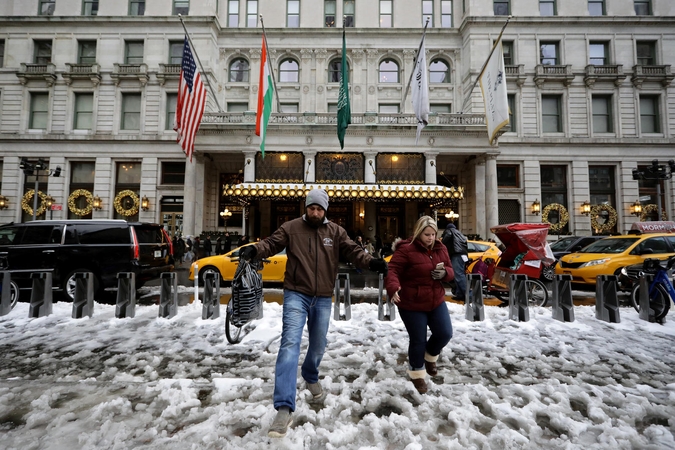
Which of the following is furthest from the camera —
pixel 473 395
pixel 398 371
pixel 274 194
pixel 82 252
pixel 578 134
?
pixel 578 134

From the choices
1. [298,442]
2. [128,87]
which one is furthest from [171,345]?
[128,87]

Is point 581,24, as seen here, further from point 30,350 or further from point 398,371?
point 30,350

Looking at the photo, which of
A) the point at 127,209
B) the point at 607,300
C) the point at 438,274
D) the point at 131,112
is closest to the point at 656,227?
the point at 607,300

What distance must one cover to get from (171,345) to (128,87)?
26647 mm

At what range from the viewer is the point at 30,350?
5008 mm

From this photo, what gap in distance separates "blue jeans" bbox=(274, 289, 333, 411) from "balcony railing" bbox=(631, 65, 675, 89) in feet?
107

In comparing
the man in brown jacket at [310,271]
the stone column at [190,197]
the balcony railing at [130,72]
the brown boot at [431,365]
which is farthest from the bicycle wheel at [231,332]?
the balcony railing at [130,72]

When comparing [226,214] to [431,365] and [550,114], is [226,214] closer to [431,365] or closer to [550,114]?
[431,365]

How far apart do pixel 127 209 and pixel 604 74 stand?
37.0 m

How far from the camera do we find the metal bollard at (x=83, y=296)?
6.77m

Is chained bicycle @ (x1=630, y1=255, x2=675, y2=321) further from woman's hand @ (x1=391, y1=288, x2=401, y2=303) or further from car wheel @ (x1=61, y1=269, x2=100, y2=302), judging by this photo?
car wheel @ (x1=61, y1=269, x2=100, y2=302)

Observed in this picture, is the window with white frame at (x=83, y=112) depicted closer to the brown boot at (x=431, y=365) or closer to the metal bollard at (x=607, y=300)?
the brown boot at (x=431, y=365)

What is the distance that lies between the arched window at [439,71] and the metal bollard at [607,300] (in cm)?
2306

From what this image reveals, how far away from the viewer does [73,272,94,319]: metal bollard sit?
6.77m
